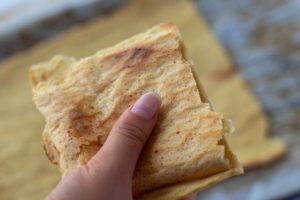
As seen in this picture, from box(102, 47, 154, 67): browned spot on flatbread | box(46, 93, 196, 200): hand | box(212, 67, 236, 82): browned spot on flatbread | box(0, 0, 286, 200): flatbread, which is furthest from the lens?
box(212, 67, 236, 82): browned spot on flatbread

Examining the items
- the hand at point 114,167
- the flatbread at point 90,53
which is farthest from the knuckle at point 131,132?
the flatbread at point 90,53

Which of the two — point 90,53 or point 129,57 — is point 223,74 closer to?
point 90,53

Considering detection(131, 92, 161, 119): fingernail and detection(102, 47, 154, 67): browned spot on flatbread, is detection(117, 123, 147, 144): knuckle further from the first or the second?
detection(102, 47, 154, 67): browned spot on flatbread

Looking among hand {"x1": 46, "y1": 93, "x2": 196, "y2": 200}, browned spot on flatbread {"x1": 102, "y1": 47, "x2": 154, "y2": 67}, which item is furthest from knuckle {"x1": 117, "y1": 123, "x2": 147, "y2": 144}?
browned spot on flatbread {"x1": 102, "y1": 47, "x2": 154, "y2": 67}

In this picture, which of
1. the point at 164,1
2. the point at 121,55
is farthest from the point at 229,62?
the point at 121,55

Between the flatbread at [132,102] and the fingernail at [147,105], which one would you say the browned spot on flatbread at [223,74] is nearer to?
the flatbread at [132,102]

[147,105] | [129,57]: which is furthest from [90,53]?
[147,105]

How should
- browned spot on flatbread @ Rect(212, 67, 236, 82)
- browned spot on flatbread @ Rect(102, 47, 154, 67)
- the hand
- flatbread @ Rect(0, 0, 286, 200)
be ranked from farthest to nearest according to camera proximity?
1. browned spot on flatbread @ Rect(212, 67, 236, 82)
2. flatbread @ Rect(0, 0, 286, 200)
3. browned spot on flatbread @ Rect(102, 47, 154, 67)
4. the hand
